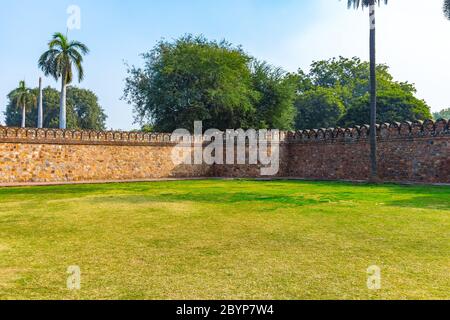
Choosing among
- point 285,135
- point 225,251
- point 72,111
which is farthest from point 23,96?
point 225,251

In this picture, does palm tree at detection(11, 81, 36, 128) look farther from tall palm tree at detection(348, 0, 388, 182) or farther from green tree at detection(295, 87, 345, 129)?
tall palm tree at detection(348, 0, 388, 182)

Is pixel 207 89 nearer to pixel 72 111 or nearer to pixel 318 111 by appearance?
pixel 318 111

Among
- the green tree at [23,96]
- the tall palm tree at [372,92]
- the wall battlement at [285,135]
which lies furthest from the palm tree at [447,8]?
the green tree at [23,96]

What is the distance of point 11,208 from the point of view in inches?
309

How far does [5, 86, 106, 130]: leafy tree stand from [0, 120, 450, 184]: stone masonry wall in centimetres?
3151

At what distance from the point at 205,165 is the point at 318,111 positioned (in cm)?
2037

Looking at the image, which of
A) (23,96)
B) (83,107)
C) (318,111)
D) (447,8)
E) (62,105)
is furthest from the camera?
(83,107)

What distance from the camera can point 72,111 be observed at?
166 feet

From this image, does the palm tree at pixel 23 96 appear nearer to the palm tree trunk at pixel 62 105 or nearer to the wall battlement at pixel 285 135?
Result: the palm tree trunk at pixel 62 105

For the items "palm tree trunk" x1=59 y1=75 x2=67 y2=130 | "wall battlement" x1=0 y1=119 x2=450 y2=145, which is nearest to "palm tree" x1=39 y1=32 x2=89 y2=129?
"palm tree trunk" x1=59 y1=75 x2=67 y2=130

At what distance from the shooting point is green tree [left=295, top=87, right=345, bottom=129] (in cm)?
3794

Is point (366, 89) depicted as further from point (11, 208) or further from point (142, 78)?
point (11, 208)

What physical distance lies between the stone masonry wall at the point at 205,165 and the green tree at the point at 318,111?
17.5 m
